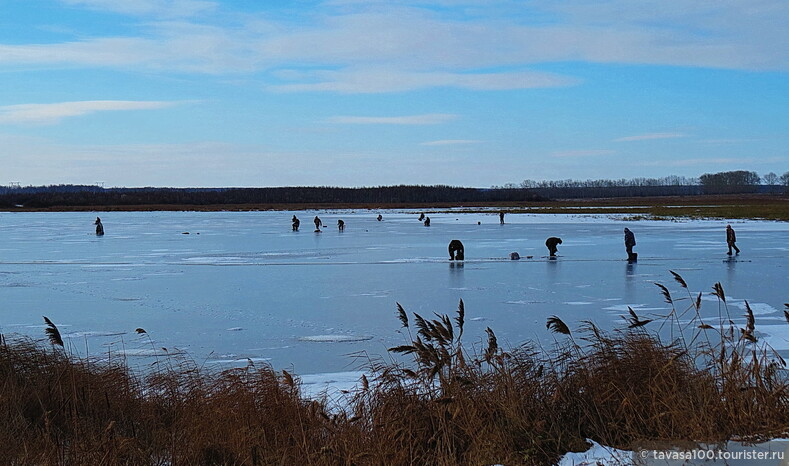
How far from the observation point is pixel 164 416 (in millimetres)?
5523

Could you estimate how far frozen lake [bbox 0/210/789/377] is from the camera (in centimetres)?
925

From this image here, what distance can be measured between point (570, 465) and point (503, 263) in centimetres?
1543

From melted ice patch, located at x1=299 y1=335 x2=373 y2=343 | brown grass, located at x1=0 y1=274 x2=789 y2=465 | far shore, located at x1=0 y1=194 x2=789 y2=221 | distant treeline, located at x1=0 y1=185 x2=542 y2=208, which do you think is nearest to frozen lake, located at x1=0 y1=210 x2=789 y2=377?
melted ice patch, located at x1=299 y1=335 x2=373 y2=343

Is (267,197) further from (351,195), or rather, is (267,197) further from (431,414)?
(431,414)

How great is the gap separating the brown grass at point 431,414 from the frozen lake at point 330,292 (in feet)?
7.43

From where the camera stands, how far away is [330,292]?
1402cm

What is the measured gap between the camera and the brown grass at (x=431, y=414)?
14.5ft

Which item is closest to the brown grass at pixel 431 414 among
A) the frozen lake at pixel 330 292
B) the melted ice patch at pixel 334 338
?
the frozen lake at pixel 330 292

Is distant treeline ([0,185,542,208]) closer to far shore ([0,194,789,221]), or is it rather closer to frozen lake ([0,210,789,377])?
far shore ([0,194,789,221])

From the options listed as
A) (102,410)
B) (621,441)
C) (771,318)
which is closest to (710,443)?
(621,441)

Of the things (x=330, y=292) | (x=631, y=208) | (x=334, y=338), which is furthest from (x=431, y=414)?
(x=631, y=208)

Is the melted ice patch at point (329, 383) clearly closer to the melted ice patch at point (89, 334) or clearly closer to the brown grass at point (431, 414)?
the brown grass at point (431, 414)

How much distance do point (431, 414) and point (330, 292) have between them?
9.37 meters

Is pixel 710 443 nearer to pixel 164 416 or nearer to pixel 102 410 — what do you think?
pixel 164 416
